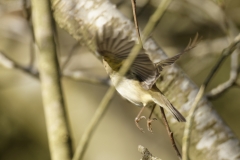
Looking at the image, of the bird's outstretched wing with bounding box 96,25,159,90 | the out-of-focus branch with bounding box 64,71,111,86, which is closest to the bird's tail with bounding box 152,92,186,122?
the bird's outstretched wing with bounding box 96,25,159,90

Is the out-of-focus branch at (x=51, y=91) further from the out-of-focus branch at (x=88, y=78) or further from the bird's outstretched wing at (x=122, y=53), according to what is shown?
the out-of-focus branch at (x=88, y=78)

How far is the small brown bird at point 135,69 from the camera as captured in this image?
1.49 meters

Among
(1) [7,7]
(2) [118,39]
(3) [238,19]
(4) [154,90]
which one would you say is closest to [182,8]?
(3) [238,19]

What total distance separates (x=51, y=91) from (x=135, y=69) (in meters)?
0.59

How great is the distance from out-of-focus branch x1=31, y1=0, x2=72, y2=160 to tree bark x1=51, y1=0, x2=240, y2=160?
823mm

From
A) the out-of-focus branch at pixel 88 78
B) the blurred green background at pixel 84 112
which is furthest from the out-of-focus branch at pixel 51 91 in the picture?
the blurred green background at pixel 84 112

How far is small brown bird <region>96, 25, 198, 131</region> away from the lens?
4.88ft

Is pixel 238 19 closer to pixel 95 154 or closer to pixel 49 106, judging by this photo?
pixel 95 154

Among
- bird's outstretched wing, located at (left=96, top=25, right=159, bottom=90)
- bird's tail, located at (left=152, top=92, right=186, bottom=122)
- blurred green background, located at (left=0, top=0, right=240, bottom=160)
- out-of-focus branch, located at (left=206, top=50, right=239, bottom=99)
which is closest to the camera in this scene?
bird's outstretched wing, located at (left=96, top=25, right=159, bottom=90)

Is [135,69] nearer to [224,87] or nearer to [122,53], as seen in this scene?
[122,53]

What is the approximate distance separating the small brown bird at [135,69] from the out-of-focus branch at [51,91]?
13.1 inches

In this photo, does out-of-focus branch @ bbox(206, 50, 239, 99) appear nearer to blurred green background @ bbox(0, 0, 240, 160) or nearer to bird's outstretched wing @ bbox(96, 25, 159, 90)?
bird's outstretched wing @ bbox(96, 25, 159, 90)

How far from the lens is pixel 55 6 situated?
209 cm

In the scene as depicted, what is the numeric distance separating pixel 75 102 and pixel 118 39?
3.05 meters
